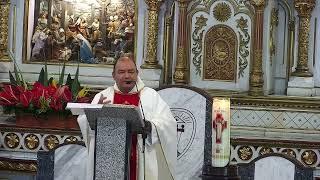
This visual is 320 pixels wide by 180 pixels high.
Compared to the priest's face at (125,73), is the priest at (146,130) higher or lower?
lower

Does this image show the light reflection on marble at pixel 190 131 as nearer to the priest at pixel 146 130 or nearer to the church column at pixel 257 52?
the priest at pixel 146 130

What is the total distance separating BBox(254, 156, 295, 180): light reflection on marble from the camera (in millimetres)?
5043

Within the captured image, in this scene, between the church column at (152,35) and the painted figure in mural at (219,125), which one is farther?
the church column at (152,35)

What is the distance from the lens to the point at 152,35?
959 centimetres

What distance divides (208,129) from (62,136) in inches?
65.6

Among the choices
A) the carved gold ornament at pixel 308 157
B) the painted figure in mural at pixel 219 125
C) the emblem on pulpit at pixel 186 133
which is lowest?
the carved gold ornament at pixel 308 157

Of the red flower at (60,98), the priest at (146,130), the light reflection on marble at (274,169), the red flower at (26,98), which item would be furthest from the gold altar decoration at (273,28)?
the light reflection on marble at (274,169)

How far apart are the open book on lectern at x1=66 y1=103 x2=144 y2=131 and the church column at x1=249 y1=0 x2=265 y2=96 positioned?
177 inches

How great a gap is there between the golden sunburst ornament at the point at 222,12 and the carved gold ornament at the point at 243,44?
0.56ft

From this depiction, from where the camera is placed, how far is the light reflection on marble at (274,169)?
504cm

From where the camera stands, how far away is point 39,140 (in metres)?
6.87

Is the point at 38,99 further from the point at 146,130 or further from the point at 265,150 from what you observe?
the point at 265,150

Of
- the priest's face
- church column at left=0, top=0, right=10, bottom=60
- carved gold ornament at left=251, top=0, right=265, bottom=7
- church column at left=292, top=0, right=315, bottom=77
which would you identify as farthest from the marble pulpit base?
the priest's face

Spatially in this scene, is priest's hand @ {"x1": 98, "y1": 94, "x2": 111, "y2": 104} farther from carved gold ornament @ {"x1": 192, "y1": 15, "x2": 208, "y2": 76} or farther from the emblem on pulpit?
carved gold ornament @ {"x1": 192, "y1": 15, "x2": 208, "y2": 76}
